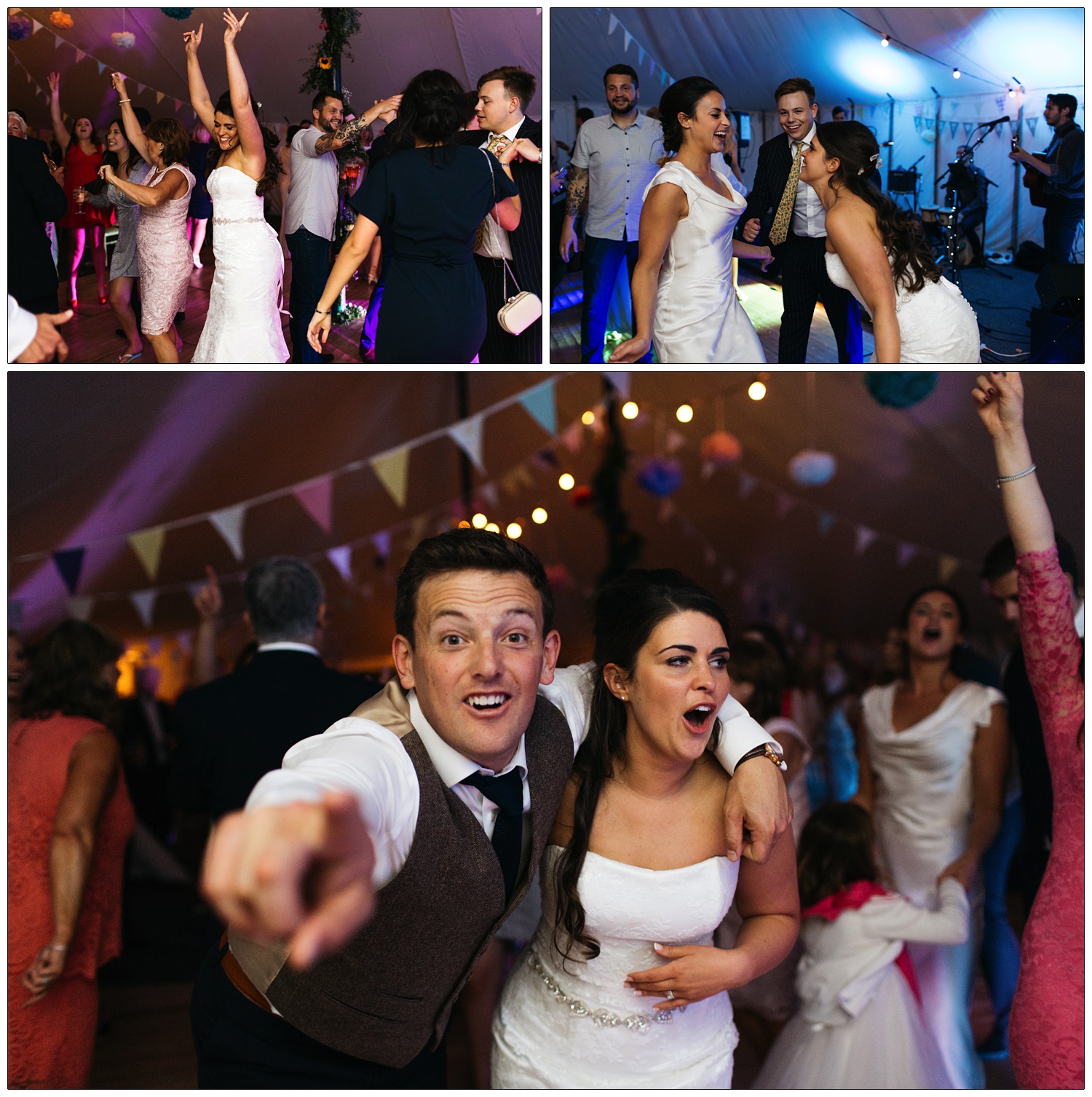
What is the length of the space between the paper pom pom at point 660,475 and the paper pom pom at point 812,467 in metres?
0.66

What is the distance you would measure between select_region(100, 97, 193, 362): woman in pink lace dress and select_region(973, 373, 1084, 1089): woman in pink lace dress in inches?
81.0

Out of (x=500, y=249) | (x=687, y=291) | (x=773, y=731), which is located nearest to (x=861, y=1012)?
(x=773, y=731)

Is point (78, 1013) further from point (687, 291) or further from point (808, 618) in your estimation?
point (808, 618)

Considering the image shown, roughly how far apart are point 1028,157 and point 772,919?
2040 mm

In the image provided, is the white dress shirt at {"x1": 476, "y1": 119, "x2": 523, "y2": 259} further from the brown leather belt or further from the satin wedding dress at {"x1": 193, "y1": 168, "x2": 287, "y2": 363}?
the brown leather belt

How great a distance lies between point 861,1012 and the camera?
7.91 feet

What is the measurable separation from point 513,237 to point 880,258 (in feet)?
3.23

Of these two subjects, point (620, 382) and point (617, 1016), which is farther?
point (620, 382)

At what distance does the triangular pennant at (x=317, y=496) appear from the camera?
4.58 m

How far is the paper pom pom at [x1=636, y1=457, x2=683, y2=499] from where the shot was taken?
5527 mm

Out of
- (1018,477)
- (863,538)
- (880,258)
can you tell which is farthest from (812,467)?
(1018,477)

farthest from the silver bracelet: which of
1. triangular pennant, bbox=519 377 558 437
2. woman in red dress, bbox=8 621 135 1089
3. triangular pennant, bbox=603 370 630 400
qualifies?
triangular pennant, bbox=603 370 630 400

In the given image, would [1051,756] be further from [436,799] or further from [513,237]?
[513,237]

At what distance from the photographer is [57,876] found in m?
2.38
